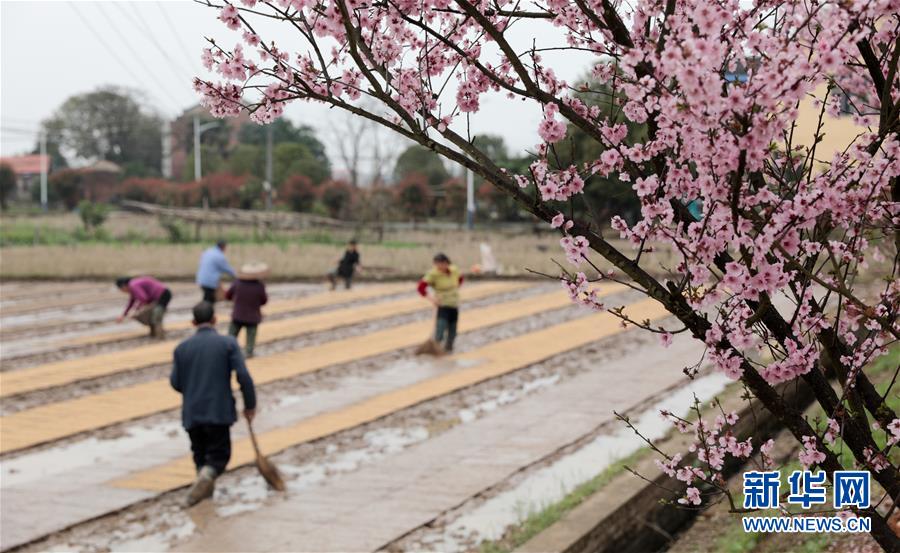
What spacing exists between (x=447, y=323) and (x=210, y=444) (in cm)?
697

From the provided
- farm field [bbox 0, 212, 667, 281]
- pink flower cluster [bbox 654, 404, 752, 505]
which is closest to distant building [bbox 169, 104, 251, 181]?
farm field [bbox 0, 212, 667, 281]

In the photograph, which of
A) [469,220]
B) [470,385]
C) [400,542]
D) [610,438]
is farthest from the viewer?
[469,220]

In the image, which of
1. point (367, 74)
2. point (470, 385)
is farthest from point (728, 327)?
point (470, 385)

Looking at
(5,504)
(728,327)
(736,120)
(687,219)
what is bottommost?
(5,504)

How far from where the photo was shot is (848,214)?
3.45m

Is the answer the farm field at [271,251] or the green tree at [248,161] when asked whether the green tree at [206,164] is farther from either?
the farm field at [271,251]

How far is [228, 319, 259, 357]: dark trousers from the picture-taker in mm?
14531

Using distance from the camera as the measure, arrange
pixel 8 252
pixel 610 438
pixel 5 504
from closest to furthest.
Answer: pixel 5 504 → pixel 610 438 → pixel 8 252

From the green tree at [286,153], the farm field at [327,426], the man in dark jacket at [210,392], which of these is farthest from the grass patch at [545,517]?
the green tree at [286,153]

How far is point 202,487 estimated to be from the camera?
27.1ft

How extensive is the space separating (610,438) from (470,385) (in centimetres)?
301

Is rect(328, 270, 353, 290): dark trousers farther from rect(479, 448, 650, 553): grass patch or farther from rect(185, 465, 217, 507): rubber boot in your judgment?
rect(479, 448, 650, 553): grass patch

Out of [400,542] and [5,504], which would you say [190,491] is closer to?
[5,504]

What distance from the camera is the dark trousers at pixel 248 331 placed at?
47.7 feet
